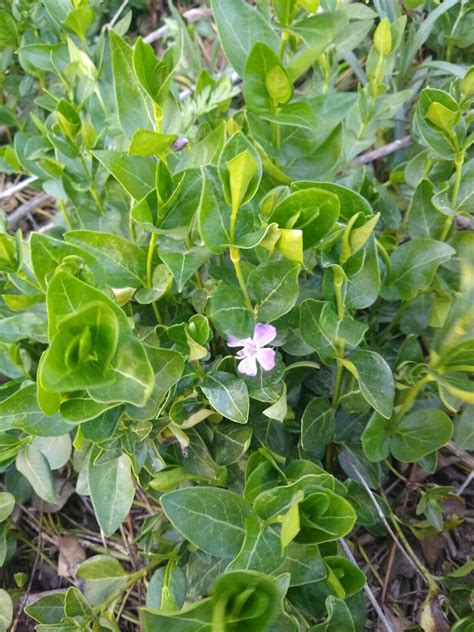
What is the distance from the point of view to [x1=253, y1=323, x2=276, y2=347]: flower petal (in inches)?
37.8

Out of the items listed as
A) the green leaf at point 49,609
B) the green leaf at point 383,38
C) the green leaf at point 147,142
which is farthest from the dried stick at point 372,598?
the green leaf at point 383,38

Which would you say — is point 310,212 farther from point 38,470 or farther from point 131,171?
point 38,470

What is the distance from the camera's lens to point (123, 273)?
99 cm

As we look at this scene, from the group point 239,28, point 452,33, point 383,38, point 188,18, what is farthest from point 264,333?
point 188,18

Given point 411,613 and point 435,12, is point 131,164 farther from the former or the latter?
point 411,613

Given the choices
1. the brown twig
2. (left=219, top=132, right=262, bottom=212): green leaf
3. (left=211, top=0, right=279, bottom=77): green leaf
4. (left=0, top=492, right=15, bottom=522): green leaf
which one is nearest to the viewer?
(left=219, top=132, right=262, bottom=212): green leaf

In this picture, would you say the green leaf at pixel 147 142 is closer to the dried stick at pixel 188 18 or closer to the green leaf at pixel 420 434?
the green leaf at pixel 420 434

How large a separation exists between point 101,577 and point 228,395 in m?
0.55

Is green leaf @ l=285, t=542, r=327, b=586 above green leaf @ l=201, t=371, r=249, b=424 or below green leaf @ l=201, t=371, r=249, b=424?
below

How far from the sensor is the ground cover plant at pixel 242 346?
0.86 m

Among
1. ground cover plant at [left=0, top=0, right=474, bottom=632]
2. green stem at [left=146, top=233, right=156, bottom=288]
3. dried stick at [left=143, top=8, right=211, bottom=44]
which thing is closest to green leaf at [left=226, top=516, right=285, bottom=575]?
ground cover plant at [left=0, top=0, right=474, bottom=632]

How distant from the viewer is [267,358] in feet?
3.17

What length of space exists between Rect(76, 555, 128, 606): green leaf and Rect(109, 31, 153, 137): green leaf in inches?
32.5

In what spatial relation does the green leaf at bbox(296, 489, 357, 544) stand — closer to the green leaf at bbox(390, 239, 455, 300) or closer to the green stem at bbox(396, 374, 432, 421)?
A: the green stem at bbox(396, 374, 432, 421)
